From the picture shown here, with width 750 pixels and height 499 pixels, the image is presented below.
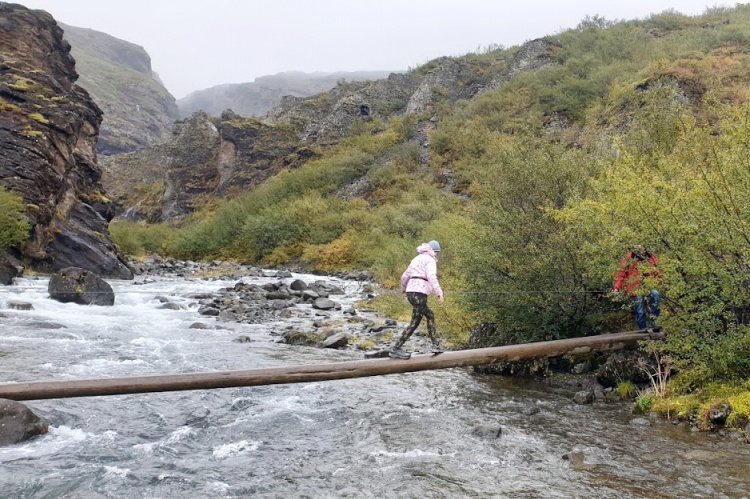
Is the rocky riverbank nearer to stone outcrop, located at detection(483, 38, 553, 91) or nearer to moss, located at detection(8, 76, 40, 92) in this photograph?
moss, located at detection(8, 76, 40, 92)

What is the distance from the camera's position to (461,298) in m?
13.2

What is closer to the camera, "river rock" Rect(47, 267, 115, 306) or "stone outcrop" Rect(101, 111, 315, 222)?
"river rock" Rect(47, 267, 115, 306)

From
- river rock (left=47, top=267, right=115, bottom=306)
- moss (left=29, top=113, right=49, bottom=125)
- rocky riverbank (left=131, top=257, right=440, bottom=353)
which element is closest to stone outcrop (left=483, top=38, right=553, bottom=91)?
rocky riverbank (left=131, top=257, right=440, bottom=353)

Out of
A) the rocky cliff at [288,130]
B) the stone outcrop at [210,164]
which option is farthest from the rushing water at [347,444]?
the stone outcrop at [210,164]

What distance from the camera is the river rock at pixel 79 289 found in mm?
21703

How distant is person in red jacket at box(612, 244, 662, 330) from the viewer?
9586 millimetres

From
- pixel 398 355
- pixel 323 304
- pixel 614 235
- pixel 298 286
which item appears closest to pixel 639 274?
pixel 614 235

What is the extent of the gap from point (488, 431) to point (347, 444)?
7.63 ft

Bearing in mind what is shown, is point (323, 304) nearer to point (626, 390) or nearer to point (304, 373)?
point (304, 373)

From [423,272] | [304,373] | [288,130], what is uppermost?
[288,130]

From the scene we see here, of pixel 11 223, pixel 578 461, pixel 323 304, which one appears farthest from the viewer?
pixel 11 223

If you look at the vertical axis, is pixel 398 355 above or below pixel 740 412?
above

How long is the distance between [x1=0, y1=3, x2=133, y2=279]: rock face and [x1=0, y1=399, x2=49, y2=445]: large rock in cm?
2428

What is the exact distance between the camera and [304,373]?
924cm
